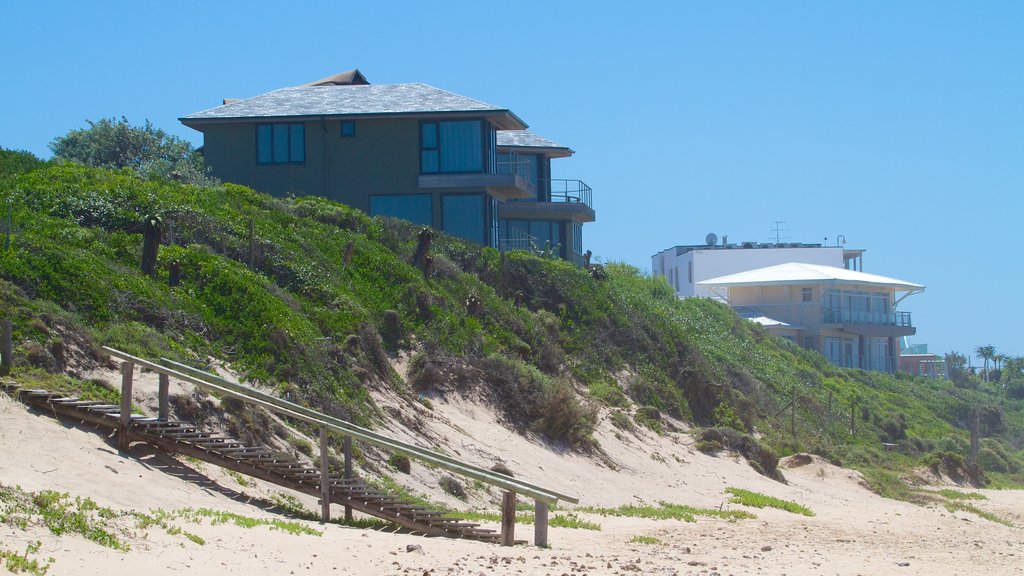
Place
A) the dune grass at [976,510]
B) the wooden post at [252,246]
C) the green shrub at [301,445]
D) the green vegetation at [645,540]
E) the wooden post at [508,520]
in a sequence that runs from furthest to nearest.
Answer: the dune grass at [976,510] → the wooden post at [252,246] → the green shrub at [301,445] → the green vegetation at [645,540] → the wooden post at [508,520]

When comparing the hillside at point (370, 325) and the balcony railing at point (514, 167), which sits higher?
the balcony railing at point (514, 167)

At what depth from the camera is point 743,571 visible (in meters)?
13.0

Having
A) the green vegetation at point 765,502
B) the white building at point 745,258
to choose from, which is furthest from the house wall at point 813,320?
the green vegetation at point 765,502

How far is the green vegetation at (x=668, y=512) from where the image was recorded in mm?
18578

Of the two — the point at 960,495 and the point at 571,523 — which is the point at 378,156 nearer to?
the point at 960,495

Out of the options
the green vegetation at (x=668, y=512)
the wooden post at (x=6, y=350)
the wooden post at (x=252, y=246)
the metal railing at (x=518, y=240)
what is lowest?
the green vegetation at (x=668, y=512)

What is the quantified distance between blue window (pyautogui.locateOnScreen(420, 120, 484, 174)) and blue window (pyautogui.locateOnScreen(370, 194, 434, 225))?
93cm

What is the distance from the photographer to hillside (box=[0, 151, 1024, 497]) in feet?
61.3

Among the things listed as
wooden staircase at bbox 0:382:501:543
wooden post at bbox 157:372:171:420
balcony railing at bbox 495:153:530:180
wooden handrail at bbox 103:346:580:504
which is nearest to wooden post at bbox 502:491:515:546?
wooden handrail at bbox 103:346:580:504

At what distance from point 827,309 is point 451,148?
1013 inches

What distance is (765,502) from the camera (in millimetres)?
22375

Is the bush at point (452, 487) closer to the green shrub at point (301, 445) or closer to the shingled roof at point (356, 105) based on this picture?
the green shrub at point (301, 445)

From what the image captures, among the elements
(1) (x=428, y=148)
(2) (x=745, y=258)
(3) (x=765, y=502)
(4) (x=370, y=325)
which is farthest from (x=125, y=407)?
(2) (x=745, y=258)

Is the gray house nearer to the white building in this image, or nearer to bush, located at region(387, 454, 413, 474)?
bush, located at region(387, 454, 413, 474)
